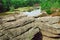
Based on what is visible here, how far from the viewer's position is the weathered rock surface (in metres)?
8.49

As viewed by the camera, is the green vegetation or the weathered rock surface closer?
the weathered rock surface

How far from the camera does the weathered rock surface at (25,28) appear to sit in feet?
27.9

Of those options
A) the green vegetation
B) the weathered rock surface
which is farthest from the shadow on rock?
the green vegetation

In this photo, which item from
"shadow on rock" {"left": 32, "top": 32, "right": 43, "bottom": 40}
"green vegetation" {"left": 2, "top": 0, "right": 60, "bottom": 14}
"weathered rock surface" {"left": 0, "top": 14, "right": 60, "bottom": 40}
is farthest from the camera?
"green vegetation" {"left": 2, "top": 0, "right": 60, "bottom": 14}

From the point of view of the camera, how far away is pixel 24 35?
929 centimetres

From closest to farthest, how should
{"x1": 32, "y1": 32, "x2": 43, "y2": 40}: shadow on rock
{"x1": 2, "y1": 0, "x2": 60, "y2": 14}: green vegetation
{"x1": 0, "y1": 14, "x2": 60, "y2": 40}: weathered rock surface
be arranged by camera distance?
{"x1": 0, "y1": 14, "x2": 60, "y2": 40}: weathered rock surface < {"x1": 32, "y1": 32, "x2": 43, "y2": 40}: shadow on rock < {"x1": 2, "y1": 0, "x2": 60, "y2": 14}: green vegetation

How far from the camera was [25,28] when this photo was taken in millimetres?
9570

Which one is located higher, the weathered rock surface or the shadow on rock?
the weathered rock surface

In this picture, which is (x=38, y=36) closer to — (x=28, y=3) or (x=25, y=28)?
(x=25, y=28)

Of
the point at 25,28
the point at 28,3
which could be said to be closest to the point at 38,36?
the point at 25,28

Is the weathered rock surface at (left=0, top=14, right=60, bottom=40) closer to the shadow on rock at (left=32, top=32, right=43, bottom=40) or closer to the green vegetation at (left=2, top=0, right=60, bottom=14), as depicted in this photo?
the shadow on rock at (left=32, top=32, right=43, bottom=40)

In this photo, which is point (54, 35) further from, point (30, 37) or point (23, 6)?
point (23, 6)

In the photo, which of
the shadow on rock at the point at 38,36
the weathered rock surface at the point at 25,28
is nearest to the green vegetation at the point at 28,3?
the weathered rock surface at the point at 25,28

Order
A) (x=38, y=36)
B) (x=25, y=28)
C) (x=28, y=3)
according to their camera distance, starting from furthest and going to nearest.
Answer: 1. (x=28, y=3)
2. (x=38, y=36)
3. (x=25, y=28)
